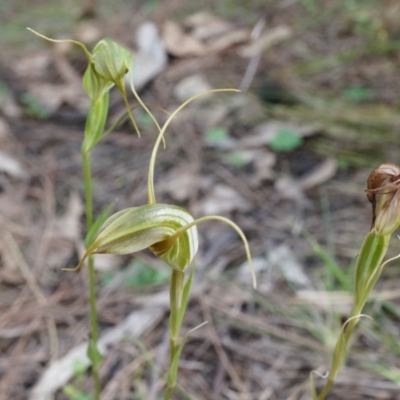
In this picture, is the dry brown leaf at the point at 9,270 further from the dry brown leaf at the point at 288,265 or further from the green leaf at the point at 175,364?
the green leaf at the point at 175,364

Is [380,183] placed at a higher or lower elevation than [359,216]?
higher

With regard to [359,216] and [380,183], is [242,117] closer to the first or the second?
[359,216]

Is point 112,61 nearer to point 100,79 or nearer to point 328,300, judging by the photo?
point 100,79

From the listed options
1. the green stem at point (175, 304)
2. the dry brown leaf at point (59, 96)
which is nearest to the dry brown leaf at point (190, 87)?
the dry brown leaf at point (59, 96)

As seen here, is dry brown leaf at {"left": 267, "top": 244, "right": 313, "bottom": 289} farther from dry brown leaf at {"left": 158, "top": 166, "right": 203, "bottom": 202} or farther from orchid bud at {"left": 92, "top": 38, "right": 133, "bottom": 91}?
orchid bud at {"left": 92, "top": 38, "right": 133, "bottom": 91}

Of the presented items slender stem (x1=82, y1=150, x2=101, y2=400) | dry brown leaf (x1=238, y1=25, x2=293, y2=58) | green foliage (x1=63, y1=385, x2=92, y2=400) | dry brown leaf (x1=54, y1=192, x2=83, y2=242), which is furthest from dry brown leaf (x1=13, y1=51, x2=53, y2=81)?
slender stem (x1=82, y1=150, x2=101, y2=400)

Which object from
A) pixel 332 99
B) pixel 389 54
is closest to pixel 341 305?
pixel 332 99

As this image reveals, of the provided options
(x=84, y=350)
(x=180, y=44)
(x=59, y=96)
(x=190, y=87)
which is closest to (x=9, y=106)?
(x=59, y=96)
